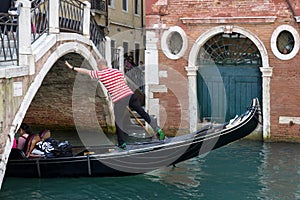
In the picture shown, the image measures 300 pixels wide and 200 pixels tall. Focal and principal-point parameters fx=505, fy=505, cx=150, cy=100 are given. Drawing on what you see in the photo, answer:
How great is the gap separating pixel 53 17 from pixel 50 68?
0.58 meters

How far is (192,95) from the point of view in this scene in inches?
293

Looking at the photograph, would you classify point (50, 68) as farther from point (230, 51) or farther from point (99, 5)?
point (99, 5)

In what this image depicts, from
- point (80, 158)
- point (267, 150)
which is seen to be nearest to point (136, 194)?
point (80, 158)

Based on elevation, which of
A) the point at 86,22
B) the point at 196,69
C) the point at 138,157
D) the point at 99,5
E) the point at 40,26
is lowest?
the point at 138,157

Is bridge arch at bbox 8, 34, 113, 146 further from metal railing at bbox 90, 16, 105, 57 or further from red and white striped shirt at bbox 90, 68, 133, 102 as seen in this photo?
red and white striped shirt at bbox 90, 68, 133, 102

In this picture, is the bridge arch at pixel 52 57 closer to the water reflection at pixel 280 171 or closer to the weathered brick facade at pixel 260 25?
the weathered brick facade at pixel 260 25

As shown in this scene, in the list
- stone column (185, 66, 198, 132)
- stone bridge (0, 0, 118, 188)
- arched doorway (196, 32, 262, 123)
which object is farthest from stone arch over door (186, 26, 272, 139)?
stone bridge (0, 0, 118, 188)

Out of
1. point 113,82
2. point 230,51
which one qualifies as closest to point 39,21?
point 113,82

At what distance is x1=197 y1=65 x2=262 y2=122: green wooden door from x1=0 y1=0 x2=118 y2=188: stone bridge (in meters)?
1.51

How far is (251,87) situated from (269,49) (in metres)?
0.65

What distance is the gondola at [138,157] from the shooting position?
5070mm

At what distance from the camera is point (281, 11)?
6820 millimetres

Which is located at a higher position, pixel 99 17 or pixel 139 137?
pixel 99 17

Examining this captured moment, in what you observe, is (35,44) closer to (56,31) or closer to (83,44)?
(56,31)
